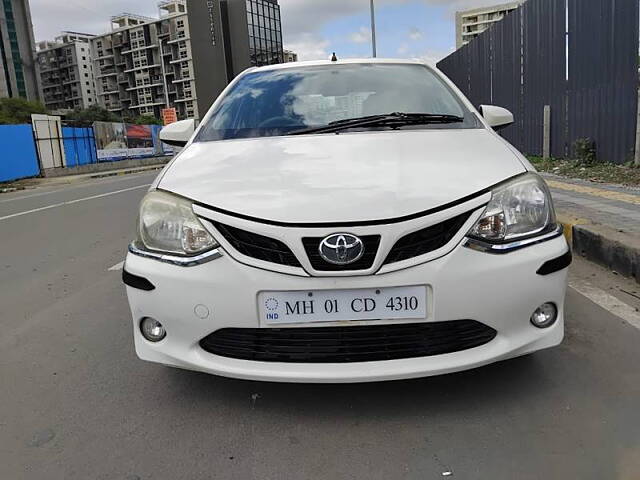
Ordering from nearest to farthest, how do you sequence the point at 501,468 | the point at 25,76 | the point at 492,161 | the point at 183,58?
the point at 501,468 < the point at 492,161 < the point at 25,76 < the point at 183,58

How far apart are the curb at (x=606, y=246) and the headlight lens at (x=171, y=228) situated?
3.16 meters

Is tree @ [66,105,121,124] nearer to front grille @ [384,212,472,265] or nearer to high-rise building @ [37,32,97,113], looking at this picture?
high-rise building @ [37,32,97,113]

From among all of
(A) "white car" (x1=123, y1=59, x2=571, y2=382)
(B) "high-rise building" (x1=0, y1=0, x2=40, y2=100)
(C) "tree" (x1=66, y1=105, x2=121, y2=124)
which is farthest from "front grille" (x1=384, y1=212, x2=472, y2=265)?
(B) "high-rise building" (x1=0, y1=0, x2=40, y2=100)

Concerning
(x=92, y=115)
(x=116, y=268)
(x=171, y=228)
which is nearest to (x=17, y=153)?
(x=116, y=268)

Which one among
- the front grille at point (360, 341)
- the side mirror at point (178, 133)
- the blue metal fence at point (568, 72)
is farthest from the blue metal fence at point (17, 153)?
the front grille at point (360, 341)

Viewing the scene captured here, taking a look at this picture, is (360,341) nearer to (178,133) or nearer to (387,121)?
(387,121)

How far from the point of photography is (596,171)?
28.3 feet

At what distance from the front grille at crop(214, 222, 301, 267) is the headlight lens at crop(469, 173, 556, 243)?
67cm

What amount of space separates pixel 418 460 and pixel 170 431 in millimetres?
940

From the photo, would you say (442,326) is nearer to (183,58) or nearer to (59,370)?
(59,370)

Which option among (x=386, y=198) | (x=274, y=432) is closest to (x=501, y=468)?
(x=274, y=432)

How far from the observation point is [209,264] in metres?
2.13

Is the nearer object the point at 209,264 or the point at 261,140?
the point at 209,264

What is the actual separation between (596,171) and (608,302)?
5769 millimetres
